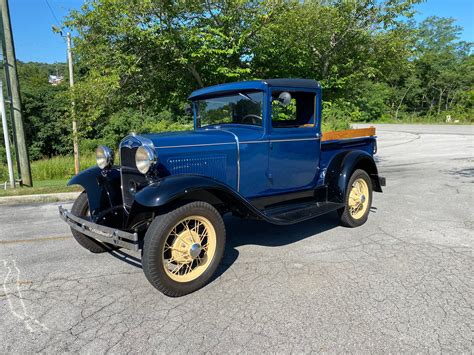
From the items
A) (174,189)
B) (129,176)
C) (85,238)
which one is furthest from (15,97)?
(174,189)

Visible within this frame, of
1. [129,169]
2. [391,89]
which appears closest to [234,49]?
[129,169]

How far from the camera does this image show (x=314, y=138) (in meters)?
4.72

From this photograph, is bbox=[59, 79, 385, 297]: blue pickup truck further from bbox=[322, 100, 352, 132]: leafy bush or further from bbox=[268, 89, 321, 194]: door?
bbox=[322, 100, 352, 132]: leafy bush

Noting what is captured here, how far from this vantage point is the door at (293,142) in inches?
169

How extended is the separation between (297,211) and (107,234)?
7.28ft

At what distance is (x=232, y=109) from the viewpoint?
4.50m

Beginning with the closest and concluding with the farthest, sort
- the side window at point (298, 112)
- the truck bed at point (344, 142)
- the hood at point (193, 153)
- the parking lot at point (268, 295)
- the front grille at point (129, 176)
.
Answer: the parking lot at point (268, 295) → the hood at point (193, 153) → the front grille at point (129, 176) → the side window at point (298, 112) → the truck bed at point (344, 142)

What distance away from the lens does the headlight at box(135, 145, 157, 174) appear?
3242 millimetres

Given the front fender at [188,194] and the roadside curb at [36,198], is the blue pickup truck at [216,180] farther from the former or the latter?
the roadside curb at [36,198]

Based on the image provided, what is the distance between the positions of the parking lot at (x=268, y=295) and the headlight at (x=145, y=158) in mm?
1095

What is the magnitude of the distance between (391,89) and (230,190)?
53972 millimetres

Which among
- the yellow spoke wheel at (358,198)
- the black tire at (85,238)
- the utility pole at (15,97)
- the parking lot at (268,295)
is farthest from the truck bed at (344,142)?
the utility pole at (15,97)

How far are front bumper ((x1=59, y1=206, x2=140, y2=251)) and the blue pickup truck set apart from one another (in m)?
0.01

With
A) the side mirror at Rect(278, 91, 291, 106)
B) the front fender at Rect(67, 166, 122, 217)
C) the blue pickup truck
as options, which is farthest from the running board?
the front fender at Rect(67, 166, 122, 217)
